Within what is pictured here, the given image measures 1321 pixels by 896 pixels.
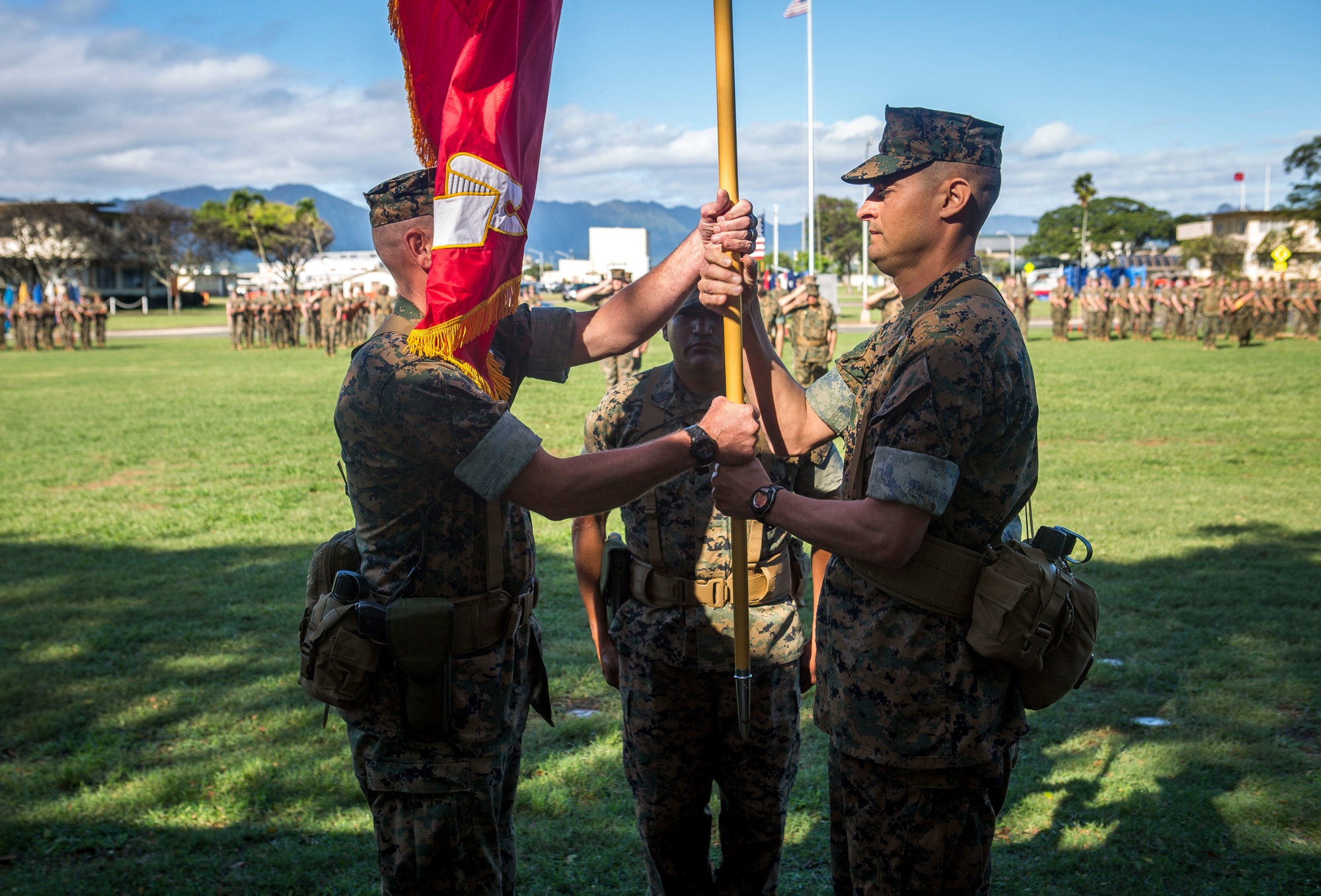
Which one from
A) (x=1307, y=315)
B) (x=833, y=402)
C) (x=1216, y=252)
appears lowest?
(x=833, y=402)

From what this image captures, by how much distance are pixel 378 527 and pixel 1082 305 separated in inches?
1432

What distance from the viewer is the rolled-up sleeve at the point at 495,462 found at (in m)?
2.64

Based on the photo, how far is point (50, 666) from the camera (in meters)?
6.06

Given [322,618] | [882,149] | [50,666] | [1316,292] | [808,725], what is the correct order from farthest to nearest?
1. [1316,292]
2. [50,666]
3. [808,725]
4. [322,618]
5. [882,149]

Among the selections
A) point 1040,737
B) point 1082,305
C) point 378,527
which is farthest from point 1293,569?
point 1082,305

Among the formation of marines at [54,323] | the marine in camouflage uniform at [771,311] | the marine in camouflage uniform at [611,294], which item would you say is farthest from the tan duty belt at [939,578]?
the formation of marines at [54,323]

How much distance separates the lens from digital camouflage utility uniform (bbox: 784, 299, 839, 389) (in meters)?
16.3

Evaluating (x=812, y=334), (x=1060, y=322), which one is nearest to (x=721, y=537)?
(x=812, y=334)

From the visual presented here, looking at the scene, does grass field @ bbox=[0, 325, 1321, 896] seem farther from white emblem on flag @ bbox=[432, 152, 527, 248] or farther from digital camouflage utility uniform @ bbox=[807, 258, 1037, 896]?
white emblem on flag @ bbox=[432, 152, 527, 248]

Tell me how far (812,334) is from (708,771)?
13689 mm

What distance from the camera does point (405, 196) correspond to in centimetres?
288

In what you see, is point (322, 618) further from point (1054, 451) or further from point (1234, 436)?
point (1234, 436)

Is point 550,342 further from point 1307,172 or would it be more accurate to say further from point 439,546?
point 1307,172

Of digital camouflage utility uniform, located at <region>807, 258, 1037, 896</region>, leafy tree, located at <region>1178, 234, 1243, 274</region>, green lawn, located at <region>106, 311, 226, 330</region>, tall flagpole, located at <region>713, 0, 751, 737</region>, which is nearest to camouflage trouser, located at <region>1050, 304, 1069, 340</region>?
tall flagpole, located at <region>713, 0, 751, 737</region>
